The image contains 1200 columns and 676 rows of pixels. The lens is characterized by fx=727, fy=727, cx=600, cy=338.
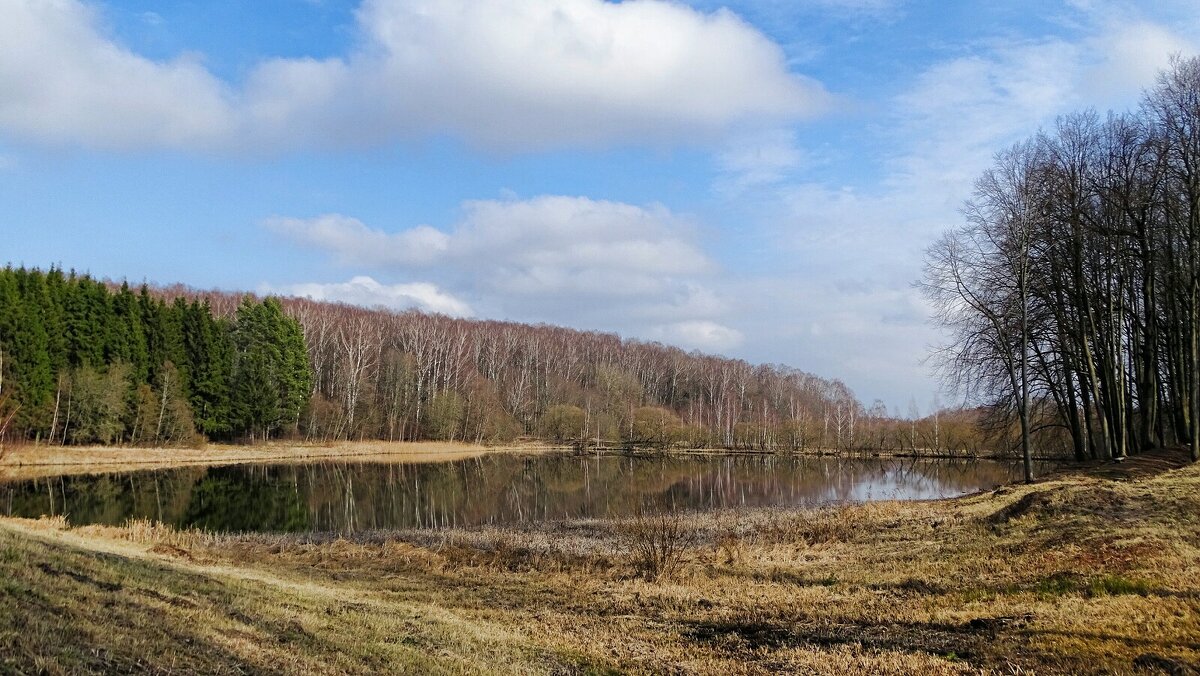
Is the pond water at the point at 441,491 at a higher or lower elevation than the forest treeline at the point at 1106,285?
lower

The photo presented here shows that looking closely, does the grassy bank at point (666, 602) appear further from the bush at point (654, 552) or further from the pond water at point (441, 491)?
the pond water at point (441, 491)

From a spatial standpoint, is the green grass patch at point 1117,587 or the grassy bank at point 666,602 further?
the green grass patch at point 1117,587

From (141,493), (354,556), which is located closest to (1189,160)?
(354,556)

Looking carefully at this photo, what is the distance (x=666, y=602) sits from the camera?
12.5 m

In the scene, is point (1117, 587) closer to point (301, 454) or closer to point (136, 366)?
point (301, 454)

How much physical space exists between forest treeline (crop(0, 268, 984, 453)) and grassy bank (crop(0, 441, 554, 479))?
86.9 inches

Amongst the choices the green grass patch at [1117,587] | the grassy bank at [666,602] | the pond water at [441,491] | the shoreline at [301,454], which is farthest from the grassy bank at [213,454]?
the green grass patch at [1117,587]

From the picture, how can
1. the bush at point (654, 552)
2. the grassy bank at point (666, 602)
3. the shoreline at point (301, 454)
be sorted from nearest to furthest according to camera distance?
the grassy bank at point (666, 602) → the bush at point (654, 552) → the shoreline at point (301, 454)

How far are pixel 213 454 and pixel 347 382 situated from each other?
2223cm

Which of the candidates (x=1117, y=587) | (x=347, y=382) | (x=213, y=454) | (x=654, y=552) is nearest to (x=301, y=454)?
(x=213, y=454)

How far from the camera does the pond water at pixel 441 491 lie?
101 ft

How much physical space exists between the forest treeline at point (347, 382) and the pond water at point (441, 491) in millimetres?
11451

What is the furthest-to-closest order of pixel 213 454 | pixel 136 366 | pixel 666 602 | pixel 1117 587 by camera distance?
pixel 213 454
pixel 136 366
pixel 666 602
pixel 1117 587

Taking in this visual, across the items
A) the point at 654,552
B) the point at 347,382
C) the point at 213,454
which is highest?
the point at 347,382
